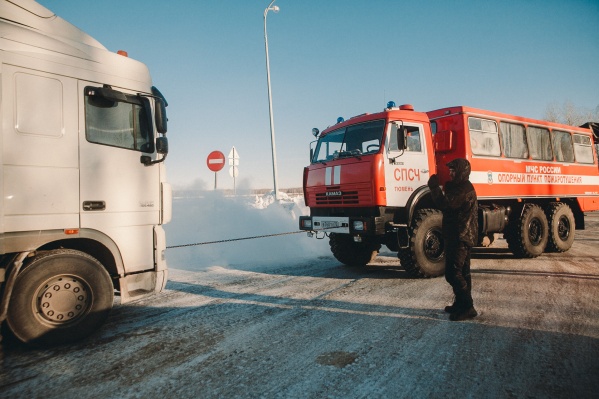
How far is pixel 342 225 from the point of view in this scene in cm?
651

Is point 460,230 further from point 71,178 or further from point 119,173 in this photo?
point 71,178

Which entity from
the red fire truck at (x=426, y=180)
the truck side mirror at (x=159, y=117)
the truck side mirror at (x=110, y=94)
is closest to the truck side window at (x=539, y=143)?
the red fire truck at (x=426, y=180)

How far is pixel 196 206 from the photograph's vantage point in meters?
11.5

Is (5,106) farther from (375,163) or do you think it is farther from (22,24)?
(375,163)

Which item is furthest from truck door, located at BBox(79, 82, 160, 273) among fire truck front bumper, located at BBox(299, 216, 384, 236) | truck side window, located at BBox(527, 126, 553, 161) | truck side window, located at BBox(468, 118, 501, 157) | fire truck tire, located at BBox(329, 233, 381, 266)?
truck side window, located at BBox(527, 126, 553, 161)

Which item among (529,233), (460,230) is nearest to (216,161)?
(460,230)

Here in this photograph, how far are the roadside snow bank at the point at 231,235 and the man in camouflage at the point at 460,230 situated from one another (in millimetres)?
4798

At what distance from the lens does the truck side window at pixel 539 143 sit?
8666 millimetres

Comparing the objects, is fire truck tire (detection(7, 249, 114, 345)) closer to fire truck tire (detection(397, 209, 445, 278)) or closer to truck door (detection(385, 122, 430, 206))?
truck door (detection(385, 122, 430, 206))

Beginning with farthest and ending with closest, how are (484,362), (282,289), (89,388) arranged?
1. (282,289)
2. (484,362)
3. (89,388)

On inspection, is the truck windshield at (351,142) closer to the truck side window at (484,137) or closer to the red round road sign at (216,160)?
the truck side window at (484,137)

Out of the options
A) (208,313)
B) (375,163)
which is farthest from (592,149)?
(208,313)

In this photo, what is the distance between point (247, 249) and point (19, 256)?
6.19m

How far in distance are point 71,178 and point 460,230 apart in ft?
14.4
